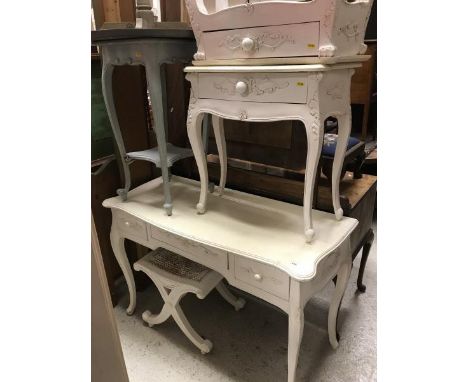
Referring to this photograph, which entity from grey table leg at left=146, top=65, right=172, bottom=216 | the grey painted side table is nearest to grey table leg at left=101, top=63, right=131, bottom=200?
the grey painted side table

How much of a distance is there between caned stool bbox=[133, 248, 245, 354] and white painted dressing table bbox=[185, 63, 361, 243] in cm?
52

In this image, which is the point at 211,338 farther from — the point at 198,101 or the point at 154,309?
the point at 198,101

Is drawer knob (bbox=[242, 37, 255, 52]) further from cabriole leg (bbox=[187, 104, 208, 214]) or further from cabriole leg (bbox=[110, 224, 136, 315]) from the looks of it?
cabriole leg (bbox=[110, 224, 136, 315])

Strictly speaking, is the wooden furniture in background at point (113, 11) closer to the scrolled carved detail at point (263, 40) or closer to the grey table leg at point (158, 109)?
the grey table leg at point (158, 109)

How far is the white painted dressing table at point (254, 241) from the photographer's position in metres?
1.15

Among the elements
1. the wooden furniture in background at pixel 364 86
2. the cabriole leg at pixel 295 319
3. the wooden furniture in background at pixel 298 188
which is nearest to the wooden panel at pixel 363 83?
the wooden furniture in background at pixel 364 86

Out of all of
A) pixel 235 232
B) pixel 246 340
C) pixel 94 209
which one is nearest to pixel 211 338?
pixel 246 340

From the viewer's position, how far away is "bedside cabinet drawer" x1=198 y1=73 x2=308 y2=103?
41.8 inches

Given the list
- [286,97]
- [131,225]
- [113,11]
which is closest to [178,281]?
[131,225]

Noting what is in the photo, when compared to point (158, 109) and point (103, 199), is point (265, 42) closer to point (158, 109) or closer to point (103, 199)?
point (158, 109)

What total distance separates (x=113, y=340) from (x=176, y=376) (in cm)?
88

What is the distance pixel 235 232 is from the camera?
132 cm

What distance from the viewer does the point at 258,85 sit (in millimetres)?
→ 1120

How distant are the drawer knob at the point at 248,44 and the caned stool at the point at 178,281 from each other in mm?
929
